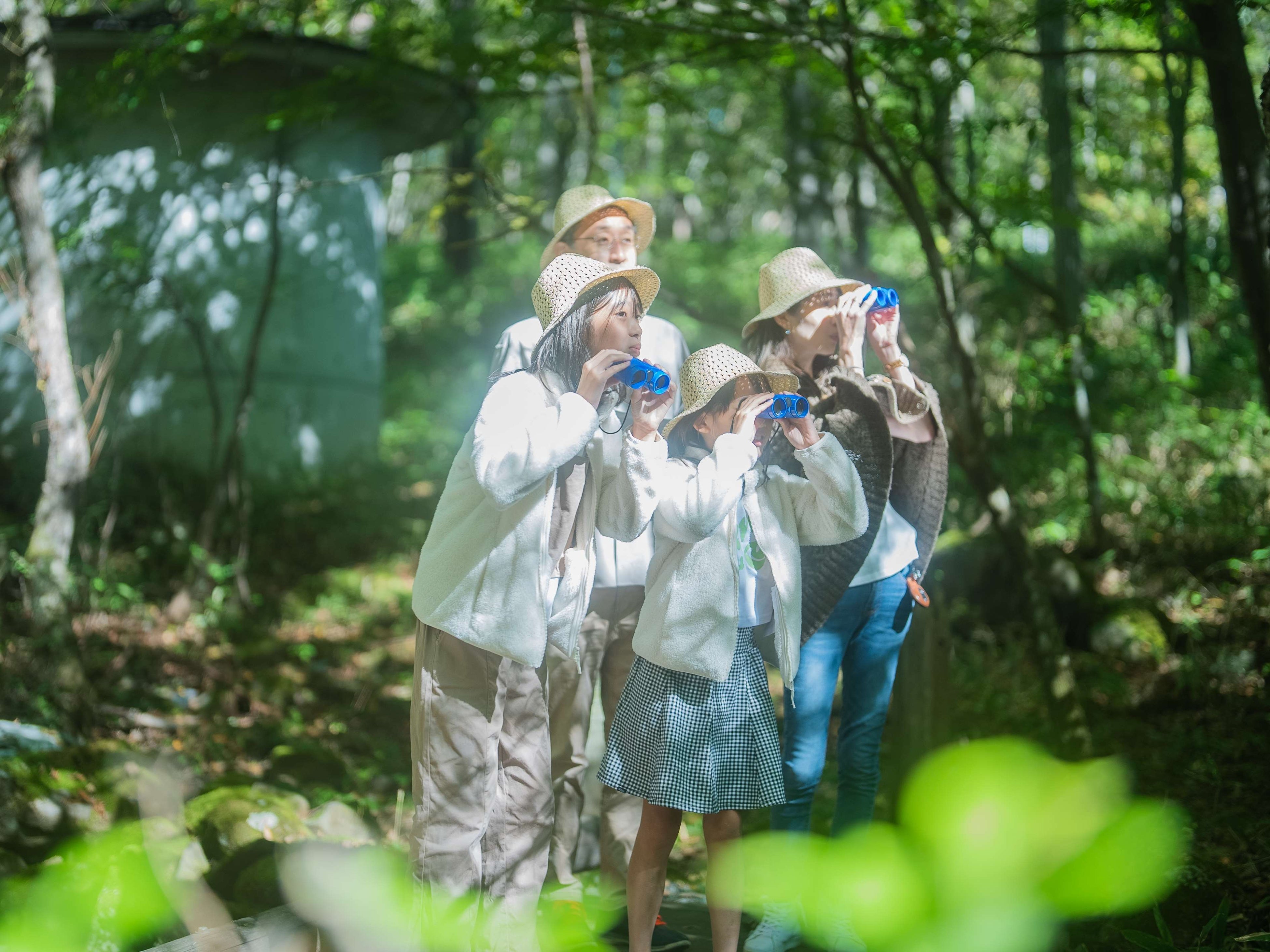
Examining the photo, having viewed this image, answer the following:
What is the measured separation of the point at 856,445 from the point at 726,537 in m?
0.59

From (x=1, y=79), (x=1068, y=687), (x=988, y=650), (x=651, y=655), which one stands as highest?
(x=1, y=79)

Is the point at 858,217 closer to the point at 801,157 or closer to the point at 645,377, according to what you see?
the point at 801,157

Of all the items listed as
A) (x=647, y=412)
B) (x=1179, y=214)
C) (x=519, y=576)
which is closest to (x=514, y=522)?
(x=519, y=576)

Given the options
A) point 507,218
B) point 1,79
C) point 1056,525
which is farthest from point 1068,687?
point 1,79

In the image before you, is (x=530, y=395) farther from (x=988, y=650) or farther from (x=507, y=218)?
(x=988, y=650)

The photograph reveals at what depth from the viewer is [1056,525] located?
7750 mm

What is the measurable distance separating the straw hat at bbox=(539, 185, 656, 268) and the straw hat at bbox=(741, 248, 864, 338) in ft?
1.68

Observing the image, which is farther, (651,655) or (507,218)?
A: (507,218)

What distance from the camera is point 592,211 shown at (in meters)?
3.56

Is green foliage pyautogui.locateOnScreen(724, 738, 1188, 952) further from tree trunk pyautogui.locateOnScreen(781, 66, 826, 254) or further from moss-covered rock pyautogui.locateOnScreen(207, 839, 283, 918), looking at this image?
tree trunk pyautogui.locateOnScreen(781, 66, 826, 254)

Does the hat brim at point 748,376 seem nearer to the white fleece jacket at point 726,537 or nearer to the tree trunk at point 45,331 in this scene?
the white fleece jacket at point 726,537

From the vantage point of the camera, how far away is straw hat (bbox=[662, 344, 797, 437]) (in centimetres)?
285

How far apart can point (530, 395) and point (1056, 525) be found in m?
6.10

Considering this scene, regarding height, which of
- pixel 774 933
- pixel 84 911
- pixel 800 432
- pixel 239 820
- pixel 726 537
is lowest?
pixel 239 820
